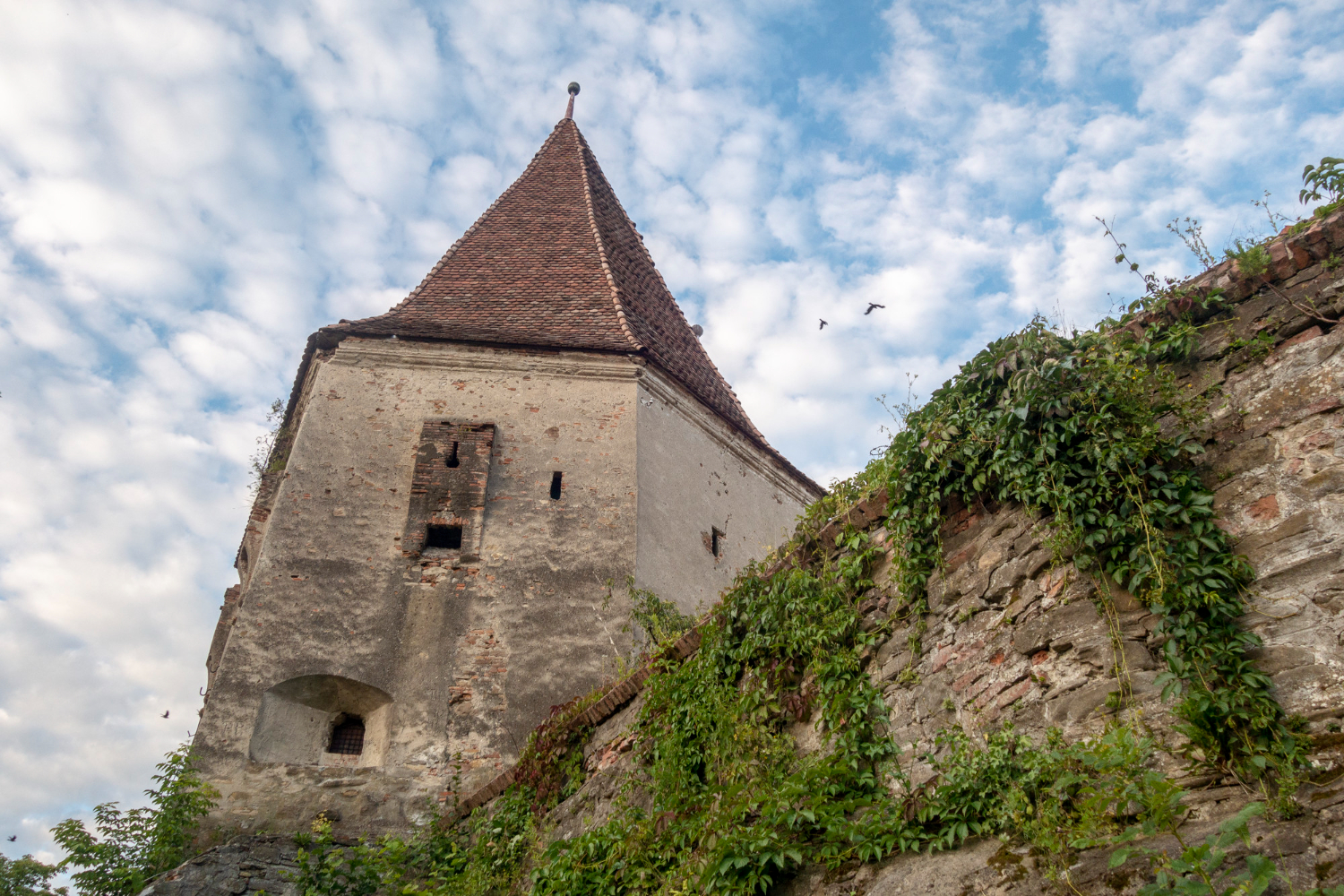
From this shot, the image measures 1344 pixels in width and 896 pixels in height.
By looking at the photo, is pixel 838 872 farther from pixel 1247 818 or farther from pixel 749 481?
pixel 749 481

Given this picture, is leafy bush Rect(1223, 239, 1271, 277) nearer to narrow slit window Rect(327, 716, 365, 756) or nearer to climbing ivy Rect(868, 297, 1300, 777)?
climbing ivy Rect(868, 297, 1300, 777)

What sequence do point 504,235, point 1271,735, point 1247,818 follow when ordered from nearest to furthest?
point 1247,818
point 1271,735
point 504,235

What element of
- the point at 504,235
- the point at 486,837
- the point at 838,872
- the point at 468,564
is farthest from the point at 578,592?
the point at 504,235

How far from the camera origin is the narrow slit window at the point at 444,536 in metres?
10.1

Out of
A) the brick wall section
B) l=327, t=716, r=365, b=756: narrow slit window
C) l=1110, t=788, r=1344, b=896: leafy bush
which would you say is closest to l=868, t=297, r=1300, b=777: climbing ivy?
l=1110, t=788, r=1344, b=896: leafy bush

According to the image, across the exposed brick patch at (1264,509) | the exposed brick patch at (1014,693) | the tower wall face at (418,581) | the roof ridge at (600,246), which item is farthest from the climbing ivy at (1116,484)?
the roof ridge at (600,246)

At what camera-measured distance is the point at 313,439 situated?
10.5 meters

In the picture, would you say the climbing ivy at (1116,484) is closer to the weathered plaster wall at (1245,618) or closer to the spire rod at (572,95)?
the weathered plaster wall at (1245,618)

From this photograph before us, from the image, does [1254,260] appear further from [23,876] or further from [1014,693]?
[23,876]

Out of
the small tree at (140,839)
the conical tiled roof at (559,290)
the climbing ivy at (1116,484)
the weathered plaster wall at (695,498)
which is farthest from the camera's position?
the conical tiled roof at (559,290)

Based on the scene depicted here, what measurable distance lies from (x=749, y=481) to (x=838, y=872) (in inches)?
322

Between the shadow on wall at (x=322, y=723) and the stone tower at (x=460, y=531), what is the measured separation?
20mm

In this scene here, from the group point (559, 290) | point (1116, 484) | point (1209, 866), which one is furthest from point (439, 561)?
point (1209, 866)

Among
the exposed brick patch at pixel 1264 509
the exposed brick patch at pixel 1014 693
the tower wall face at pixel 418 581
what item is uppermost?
the tower wall face at pixel 418 581
